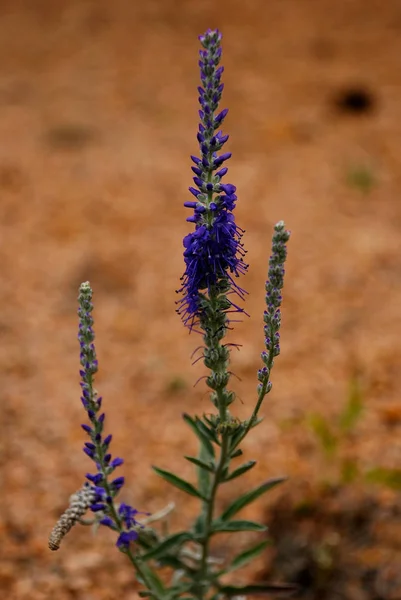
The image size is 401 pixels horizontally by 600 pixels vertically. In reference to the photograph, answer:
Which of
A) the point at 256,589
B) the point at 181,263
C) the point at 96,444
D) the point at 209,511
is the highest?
the point at 181,263

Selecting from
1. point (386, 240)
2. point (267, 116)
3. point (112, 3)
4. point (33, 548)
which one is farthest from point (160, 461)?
point (112, 3)

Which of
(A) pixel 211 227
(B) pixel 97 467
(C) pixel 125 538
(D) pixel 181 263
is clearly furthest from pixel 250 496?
(D) pixel 181 263

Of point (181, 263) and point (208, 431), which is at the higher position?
point (181, 263)

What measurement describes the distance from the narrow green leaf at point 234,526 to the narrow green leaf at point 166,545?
12cm

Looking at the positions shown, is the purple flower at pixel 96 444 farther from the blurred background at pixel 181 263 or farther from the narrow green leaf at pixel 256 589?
the blurred background at pixel 181 263

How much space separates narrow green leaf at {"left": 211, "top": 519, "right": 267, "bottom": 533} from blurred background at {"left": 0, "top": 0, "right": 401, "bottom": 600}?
41.4 inches

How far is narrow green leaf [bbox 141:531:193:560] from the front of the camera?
9.84ft

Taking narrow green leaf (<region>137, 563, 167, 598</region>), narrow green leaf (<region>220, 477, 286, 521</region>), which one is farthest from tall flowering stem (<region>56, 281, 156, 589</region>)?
narrow green leaf (<region>220, 477, 286, 521</region>)

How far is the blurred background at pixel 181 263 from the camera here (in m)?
4.21

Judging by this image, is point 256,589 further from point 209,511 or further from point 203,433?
point 203,433

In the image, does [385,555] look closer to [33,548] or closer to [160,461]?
[160,461]

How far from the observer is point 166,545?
Answer: 120 inches

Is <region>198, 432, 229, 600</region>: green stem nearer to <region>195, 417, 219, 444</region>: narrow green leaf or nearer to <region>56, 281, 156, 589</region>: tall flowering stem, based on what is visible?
<region>195, 417, 219, 444</region>: narrow green leaf

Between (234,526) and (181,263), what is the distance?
3.99 meters
